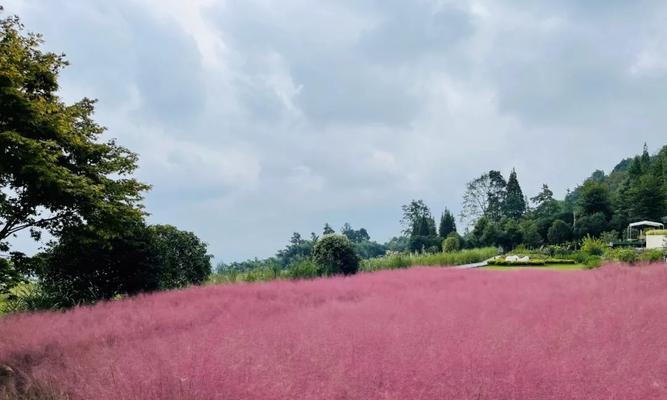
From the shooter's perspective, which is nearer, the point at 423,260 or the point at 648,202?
the point at 423,260

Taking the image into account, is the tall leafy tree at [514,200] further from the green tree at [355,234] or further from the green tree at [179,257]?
the green tree at [179,257]

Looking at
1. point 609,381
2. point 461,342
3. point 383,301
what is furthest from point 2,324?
point 609,381

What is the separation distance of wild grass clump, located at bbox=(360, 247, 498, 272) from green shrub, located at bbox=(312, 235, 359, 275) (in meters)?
1.98

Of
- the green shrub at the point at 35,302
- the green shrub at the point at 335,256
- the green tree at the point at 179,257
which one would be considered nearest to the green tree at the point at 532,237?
the green shrub at the point at 335,256

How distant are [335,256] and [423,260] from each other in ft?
23.6

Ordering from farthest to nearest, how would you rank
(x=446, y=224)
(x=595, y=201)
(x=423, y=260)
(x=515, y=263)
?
(x=446, y=224), (x=595, y=201), (x=515, y=263), (x=423, y=260)

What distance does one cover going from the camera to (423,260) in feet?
65.9

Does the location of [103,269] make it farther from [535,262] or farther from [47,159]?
[535,262]

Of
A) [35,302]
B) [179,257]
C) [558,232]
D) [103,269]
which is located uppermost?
[179,257]

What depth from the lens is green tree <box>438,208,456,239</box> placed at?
4440cm

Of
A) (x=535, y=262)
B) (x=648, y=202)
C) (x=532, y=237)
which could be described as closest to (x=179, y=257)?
(x=535, y=262)

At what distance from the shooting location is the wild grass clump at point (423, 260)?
18534 mm

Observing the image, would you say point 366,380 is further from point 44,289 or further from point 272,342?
point 44,289

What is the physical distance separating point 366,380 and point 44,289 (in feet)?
34.3
